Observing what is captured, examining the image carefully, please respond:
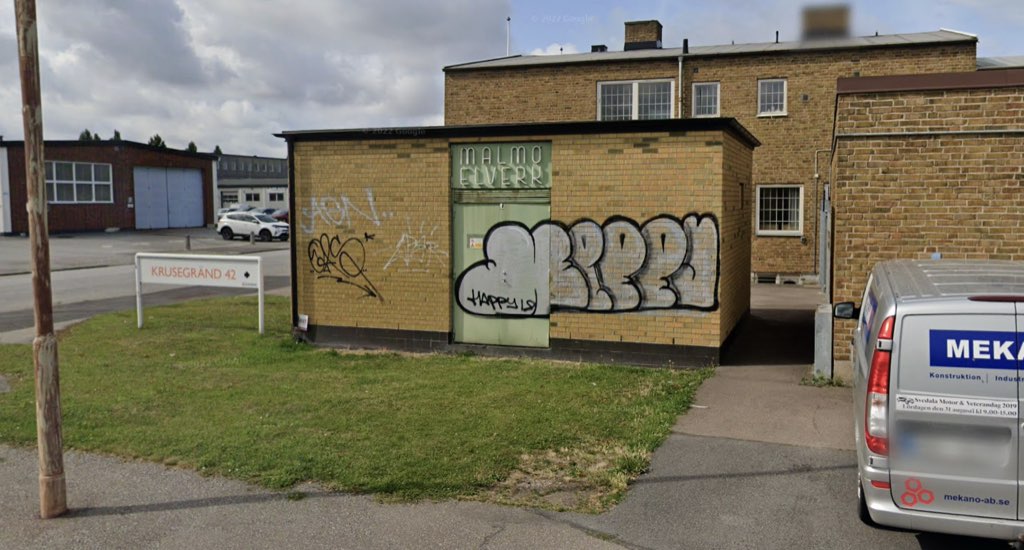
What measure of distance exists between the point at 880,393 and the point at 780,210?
792 inches

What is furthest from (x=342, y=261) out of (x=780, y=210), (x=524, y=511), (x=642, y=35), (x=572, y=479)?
(x=642, y=35)

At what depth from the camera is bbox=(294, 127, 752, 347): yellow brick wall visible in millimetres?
10789

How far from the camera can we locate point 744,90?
2380 cm

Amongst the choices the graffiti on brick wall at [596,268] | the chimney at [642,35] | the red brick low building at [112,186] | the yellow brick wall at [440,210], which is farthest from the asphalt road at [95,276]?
the chimney at [642,35]

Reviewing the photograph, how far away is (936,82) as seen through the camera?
9.41 metres

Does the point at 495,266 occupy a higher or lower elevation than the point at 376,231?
lower

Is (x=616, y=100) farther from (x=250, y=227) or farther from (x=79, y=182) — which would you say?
(x=79, y=182)

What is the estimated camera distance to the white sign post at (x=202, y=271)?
13.6 metres

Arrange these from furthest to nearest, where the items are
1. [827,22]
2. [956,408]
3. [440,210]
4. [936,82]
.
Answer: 1. [827,22]
2. [440,210]
3. [936,82]
4. [956,408]

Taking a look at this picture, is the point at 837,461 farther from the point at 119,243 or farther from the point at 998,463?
the point at 119,243

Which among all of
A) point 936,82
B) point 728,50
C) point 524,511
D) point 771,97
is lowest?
point 524,511

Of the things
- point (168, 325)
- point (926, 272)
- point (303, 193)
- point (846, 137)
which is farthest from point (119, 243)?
point (926, 272)

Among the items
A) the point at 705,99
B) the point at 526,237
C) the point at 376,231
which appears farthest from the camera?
the point at 705,99

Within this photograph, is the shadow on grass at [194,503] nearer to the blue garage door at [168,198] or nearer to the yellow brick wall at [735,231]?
the yellow brick wall at [735,231]
